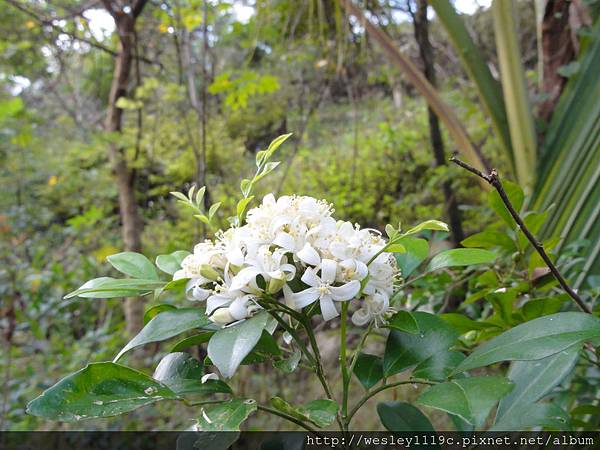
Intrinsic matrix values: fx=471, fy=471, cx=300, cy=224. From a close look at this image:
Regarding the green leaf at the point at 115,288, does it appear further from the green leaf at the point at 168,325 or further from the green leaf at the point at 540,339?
the green leaf at the point at 540,339

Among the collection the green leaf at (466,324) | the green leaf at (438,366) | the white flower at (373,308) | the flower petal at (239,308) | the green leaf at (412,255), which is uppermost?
the flower petal at (239,308)

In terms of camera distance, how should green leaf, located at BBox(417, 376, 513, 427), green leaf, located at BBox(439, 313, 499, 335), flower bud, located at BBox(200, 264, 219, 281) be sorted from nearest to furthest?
green leaf, located at BBox(417, 376, 513, 427) → flower bud, located at BBox(200, 264, 219, 281) → green leaf, located at BBox(439, 313, 499, 335)

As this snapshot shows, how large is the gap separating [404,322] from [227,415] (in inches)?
6.1

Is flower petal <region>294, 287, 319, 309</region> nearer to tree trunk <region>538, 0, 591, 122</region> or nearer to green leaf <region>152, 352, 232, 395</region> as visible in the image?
green leaf <region>152, 352, 232, 395</region>

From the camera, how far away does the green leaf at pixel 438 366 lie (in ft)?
1.12

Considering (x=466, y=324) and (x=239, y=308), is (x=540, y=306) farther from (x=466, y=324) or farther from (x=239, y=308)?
(x=239, y=308)

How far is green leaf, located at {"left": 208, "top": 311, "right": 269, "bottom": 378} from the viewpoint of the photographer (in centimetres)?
28

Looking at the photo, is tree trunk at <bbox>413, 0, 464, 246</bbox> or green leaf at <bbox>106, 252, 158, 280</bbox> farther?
tree trunk at <bbox>413, 0, 464, 246</bbox>

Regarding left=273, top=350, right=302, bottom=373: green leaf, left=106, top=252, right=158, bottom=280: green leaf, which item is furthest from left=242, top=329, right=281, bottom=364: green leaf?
left=106, top=252, right=158, bottom=280: green leaf

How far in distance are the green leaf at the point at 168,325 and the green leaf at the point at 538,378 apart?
24 cm

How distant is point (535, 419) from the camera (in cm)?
31

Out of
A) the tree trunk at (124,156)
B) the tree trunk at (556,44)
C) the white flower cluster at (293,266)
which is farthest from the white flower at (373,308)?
the tree trunk at (124,156)

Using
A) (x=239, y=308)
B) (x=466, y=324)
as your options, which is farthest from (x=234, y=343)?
(x=466, y=324)

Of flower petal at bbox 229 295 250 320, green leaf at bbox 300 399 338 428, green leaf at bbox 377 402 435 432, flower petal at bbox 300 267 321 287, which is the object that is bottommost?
green leaf at bbox 377 402 435 432
